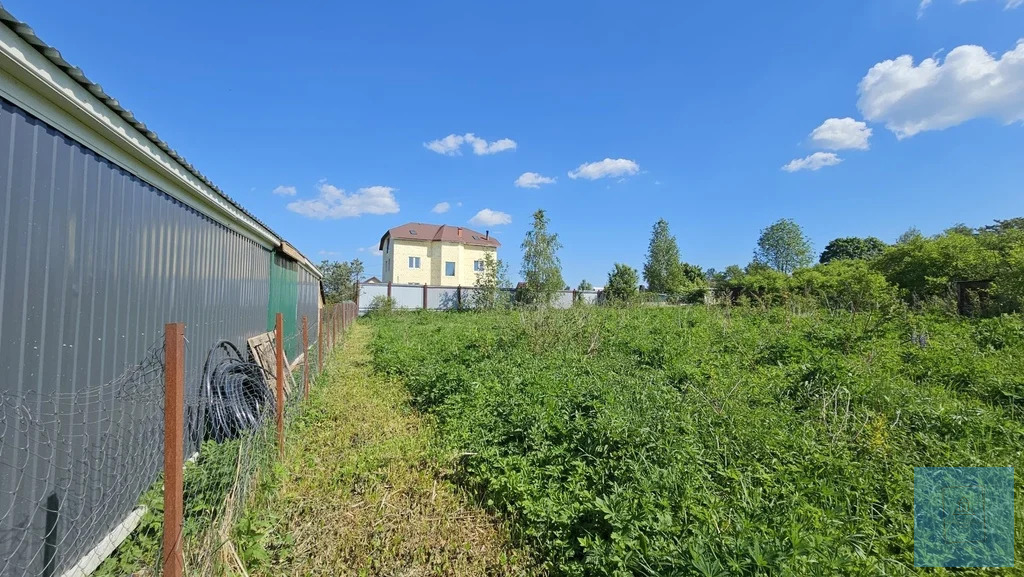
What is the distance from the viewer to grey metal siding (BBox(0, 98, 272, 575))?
184 cm

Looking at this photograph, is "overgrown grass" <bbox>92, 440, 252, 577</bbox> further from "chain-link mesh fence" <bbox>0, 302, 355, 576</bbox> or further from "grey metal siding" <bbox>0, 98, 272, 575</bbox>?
"grey metal siding" <bbox>0, 98, 272, 575</bbox>

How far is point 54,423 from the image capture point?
2059 millimetres

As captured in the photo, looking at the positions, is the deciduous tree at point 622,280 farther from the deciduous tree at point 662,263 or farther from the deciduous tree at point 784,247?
the deciduous tree at point 784,247

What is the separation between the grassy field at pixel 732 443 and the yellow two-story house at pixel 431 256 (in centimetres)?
2821

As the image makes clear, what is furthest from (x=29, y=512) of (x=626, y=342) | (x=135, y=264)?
(x=626, y=342)

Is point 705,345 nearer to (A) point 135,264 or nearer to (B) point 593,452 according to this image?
(B) point 593,452

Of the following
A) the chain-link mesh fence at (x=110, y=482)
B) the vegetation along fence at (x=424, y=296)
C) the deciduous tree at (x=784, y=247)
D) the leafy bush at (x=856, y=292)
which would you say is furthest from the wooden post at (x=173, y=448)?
the deciduous tree at (x=784, y=247)

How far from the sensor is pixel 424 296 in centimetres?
2402

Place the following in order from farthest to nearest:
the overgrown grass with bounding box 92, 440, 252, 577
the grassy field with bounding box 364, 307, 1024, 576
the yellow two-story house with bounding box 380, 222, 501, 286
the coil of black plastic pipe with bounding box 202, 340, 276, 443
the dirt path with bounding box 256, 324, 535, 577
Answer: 1. the yellow two-story house with bounding box 380, 222, 501, 286
2. the coil of black plastic pipe with bounding box 202, 340, 276, 443
3. the dirt path with bounding box 256, 324, 535, 577
4. the overgrown grass with bounding box 92, 440, 252, 577
5. the grassy field with bounding box 364, 307, 1024, 576

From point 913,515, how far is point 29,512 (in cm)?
443

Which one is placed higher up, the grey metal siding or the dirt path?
the grey metal siding
